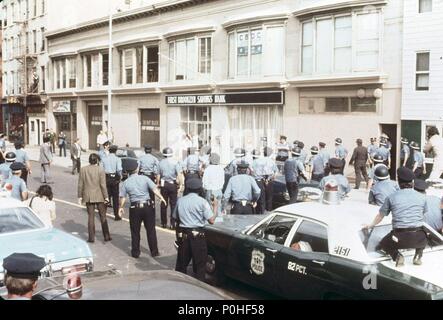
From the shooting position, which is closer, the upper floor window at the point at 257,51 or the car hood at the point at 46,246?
the car hood at the point at 46,246

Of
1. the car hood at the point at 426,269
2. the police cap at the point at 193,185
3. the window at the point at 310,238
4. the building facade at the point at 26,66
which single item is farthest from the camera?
the building facade at the point at 26,66

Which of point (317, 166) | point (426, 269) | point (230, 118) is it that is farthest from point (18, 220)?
point (230, 118)

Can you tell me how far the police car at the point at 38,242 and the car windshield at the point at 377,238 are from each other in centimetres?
378

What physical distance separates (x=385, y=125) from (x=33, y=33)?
112ft

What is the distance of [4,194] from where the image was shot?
8.88 metres

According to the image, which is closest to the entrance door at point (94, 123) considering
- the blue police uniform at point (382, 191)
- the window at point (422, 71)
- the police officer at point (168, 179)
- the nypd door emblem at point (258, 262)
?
the window at point (422, 71)

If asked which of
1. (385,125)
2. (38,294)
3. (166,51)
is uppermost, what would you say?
(166,51)

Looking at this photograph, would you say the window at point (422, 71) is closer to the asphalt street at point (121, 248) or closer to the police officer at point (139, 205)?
the asphalt street at point (121, 248)

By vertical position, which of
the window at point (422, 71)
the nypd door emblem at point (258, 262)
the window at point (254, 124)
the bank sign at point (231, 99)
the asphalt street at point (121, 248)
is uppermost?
the window at point (422, 71)

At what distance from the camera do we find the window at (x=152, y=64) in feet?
103

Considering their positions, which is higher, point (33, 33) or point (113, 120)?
point (33, 33)

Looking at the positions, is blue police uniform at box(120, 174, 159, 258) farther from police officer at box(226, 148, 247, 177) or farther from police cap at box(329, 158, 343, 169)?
police officer at box(226, 148, 247, 177)

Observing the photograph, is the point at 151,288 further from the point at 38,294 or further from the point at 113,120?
the point at 113,120
